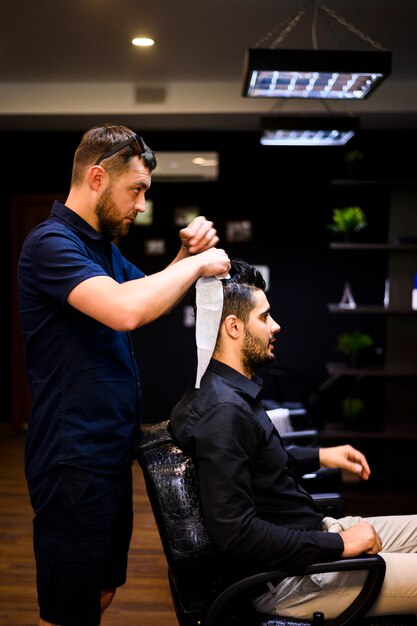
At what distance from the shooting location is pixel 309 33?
4562 millimetres

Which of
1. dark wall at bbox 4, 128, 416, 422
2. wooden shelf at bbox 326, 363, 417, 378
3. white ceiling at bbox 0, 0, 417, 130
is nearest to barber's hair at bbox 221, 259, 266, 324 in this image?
white ceiling at bbox 0, 0, 417, 130

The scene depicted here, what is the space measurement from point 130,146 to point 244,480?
87 centimetres

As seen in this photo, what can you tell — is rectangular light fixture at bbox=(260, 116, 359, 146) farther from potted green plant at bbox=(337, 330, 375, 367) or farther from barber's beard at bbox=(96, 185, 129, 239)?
barber's beard at bbox=(96, 185, 129, 239)

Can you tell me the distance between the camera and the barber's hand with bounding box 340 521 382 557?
1774 mm

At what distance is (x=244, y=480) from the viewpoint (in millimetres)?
1760

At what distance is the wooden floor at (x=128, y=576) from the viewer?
3.12m

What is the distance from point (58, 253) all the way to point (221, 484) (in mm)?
671

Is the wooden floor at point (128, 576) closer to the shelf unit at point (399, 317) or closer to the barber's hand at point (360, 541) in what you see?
the barber's hand at point (360, 541)

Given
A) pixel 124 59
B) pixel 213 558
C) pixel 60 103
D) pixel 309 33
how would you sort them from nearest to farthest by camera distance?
pixel 213 558 < pixel 309 33 < pixel 124 59 < pixel 60 103

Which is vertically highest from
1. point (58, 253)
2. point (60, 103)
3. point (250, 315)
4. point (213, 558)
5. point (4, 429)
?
point (60, 103)

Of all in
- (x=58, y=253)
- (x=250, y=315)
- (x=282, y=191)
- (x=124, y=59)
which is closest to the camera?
(x=58, y=253)

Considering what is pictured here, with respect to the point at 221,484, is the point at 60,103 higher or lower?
higher

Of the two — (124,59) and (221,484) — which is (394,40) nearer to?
(124,59)

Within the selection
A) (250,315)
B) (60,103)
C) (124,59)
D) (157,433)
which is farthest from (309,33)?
(157,433)
